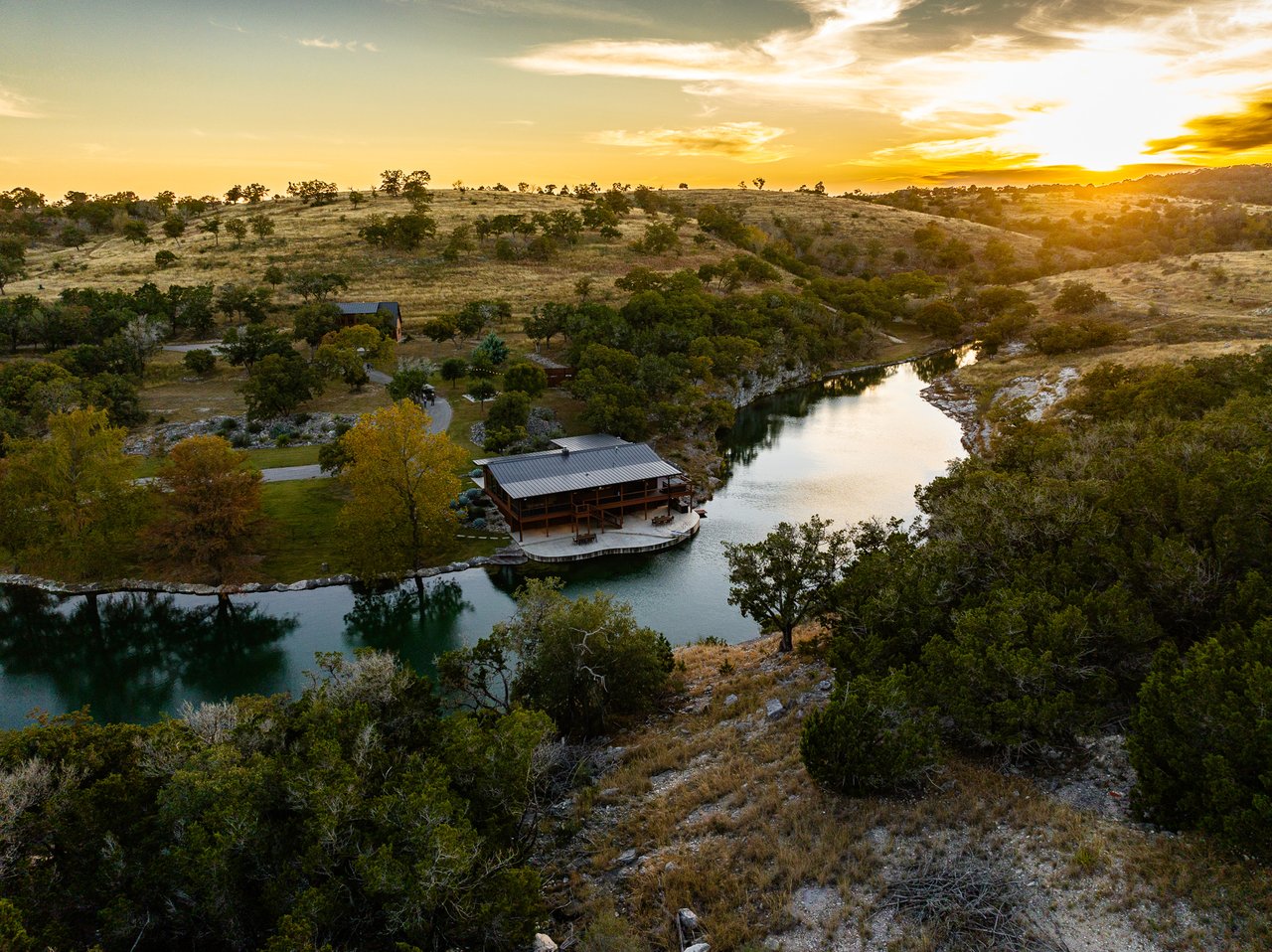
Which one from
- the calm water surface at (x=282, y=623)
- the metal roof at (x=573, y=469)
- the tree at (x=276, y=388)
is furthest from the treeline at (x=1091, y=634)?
the tree at (x=276, y=388)

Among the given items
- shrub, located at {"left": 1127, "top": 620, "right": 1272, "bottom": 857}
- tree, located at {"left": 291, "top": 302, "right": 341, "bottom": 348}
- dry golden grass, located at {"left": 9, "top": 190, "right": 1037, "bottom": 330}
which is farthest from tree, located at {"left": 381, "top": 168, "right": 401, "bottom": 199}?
shrub, located at {"left": 1127, "top": 620, "right": 1272, "bottom": 857}

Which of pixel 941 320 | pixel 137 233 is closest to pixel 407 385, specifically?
pixel 941 320

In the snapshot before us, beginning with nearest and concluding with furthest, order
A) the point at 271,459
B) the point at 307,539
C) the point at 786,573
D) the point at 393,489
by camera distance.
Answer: the point at 786,573 < the point at 393,489 < the point at 307,539 < the point at 271,459

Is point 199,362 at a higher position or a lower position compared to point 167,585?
higher

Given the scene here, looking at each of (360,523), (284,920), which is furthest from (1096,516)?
(360,523)

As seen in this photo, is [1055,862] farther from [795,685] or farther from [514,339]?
[514,339]

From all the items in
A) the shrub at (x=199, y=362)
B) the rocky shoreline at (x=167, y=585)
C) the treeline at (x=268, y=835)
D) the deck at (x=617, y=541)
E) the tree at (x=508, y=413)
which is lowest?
the rocky shoreline at (x=167, y=585)

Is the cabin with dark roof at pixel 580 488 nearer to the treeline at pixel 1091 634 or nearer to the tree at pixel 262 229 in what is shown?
the treeline at pixel 1091 634

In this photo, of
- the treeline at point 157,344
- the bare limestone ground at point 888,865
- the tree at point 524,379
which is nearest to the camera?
the bare limestone ground at point 888,865

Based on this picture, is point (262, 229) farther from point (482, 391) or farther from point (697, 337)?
point (697, 337)
